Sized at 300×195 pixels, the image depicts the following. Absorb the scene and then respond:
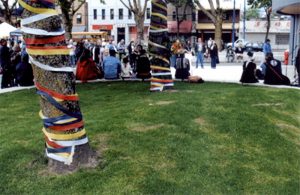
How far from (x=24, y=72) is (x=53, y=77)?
8.35 m

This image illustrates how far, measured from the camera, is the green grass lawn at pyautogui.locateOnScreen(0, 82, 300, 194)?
5016mm

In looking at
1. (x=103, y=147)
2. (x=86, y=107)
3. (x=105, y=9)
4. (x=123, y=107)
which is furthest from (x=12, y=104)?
(x=105, y=9)

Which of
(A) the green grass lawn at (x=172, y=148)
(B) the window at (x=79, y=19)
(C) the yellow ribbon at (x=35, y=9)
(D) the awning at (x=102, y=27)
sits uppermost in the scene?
(B) the window at (x=79, y=19)

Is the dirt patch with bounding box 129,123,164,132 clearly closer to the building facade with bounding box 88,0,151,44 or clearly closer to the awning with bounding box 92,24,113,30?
the building facade with bounding box 88,0,151,44

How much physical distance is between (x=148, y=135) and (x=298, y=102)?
16.5 ft

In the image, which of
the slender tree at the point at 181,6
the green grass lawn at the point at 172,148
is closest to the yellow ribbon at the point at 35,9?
the green grass lawn at the point at 172,148

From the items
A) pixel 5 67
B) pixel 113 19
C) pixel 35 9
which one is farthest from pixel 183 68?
pixel 113 19

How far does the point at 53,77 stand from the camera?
5375 millimetres

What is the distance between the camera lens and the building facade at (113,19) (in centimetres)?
6362

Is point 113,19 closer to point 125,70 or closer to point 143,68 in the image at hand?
point 125,70

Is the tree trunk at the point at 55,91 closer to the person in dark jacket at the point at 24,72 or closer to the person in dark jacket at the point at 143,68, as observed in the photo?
the person in dark jacket at the point at 24,72

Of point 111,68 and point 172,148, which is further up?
point 111,68

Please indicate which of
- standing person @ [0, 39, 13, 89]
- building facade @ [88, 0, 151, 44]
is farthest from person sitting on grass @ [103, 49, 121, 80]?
building facade @ [88, 0, 151, 44]

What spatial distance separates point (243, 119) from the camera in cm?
741
